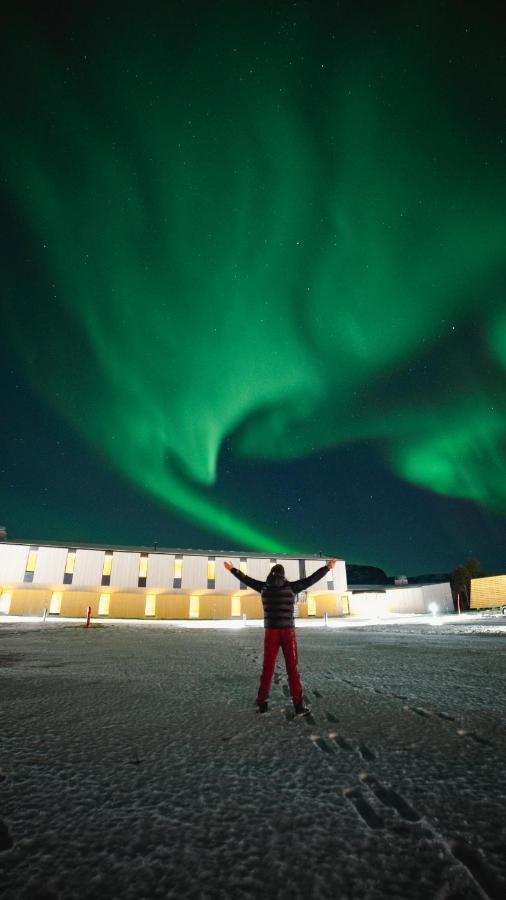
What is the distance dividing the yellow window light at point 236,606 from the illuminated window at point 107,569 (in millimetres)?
10890

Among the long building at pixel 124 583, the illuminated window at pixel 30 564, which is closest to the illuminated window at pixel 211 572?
the long building at pixel 124 583

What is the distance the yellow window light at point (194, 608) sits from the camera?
116ft

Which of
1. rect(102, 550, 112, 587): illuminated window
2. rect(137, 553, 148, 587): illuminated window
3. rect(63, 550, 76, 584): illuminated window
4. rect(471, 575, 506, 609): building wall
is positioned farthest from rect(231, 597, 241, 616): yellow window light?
rect(471, 575, 506, 609): building wall

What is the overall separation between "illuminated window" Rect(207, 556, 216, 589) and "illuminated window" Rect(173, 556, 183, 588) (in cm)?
238

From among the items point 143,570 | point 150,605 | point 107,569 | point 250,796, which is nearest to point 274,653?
point 250,796

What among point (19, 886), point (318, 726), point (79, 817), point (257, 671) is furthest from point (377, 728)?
point (257, 671)

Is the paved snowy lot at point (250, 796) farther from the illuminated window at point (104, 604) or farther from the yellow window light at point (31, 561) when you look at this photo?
the illuminated window at point (104, 604)

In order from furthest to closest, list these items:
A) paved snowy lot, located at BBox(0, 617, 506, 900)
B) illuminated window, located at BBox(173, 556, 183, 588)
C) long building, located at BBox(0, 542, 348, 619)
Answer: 1. illuminated window, located at BBox(173, 556, 183, 588)
2. long building, located at BBox(0, 542, 348, 619)
3. paved snowy lot, located at BBox(0, 617, 506, 900)

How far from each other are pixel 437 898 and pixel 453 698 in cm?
356

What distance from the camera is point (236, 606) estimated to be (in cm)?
3625

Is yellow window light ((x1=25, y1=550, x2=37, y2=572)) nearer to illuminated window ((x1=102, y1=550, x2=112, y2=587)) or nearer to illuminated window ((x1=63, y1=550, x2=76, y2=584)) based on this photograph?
illuminated window ((x1=63, y1=550, x2=76, y2=584))

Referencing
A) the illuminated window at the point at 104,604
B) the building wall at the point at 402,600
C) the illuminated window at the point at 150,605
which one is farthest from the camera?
the building wall at the point at 402,600

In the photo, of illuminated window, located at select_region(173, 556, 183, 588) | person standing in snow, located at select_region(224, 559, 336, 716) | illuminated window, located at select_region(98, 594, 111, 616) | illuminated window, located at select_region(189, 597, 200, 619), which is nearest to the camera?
person standing in snow, located at select_region(224, 559, 336, 716)

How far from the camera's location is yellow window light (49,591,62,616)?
32969 millimetres
